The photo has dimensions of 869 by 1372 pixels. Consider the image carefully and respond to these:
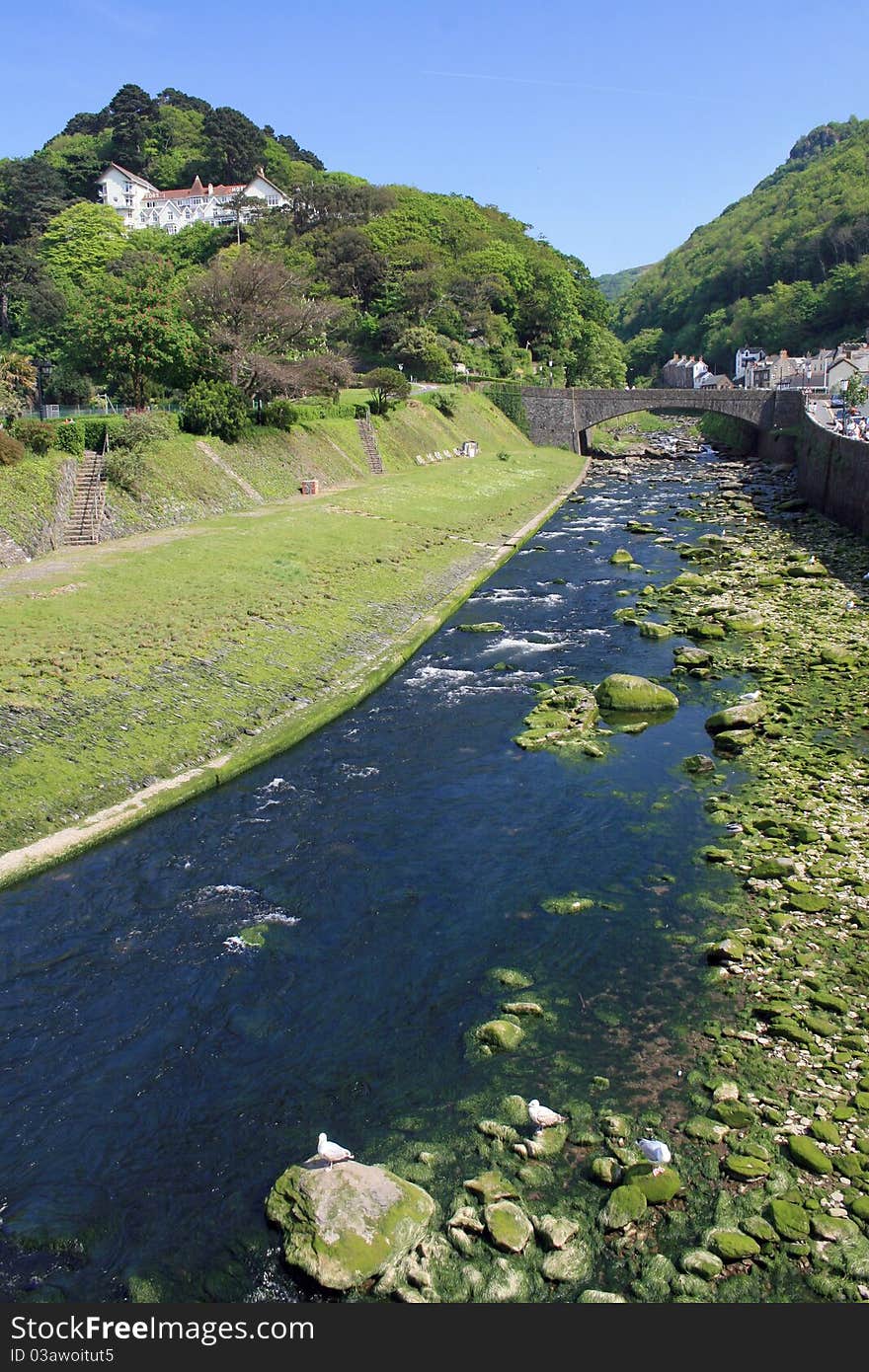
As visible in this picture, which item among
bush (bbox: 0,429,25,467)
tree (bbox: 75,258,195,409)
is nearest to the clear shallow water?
bush (bbox: 0,429,25,467)

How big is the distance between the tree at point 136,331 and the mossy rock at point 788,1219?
57008mm

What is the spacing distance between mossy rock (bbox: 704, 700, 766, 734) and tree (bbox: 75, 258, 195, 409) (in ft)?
143

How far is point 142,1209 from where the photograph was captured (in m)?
13.4

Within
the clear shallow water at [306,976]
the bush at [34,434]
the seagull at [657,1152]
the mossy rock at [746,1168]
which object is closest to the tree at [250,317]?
the bush at [34,434]

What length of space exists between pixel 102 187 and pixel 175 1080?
196226 millimetres

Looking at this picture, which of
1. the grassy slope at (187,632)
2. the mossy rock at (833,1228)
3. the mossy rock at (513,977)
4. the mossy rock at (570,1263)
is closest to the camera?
the mossy rock at (570,1263)

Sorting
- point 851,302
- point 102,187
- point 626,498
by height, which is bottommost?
point 626,498

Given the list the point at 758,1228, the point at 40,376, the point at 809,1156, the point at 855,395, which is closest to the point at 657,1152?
the point at 758,1228

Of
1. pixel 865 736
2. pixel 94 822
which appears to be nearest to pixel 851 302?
pixel 865 736

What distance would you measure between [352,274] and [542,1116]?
12015 cm

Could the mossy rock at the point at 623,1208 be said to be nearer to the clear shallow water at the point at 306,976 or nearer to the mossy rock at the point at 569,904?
the clear shallow water at the point at 306,976

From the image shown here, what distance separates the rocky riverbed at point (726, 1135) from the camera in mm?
12094

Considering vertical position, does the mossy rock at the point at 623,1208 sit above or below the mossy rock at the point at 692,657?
above

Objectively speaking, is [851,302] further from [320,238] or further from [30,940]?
[30,940]
